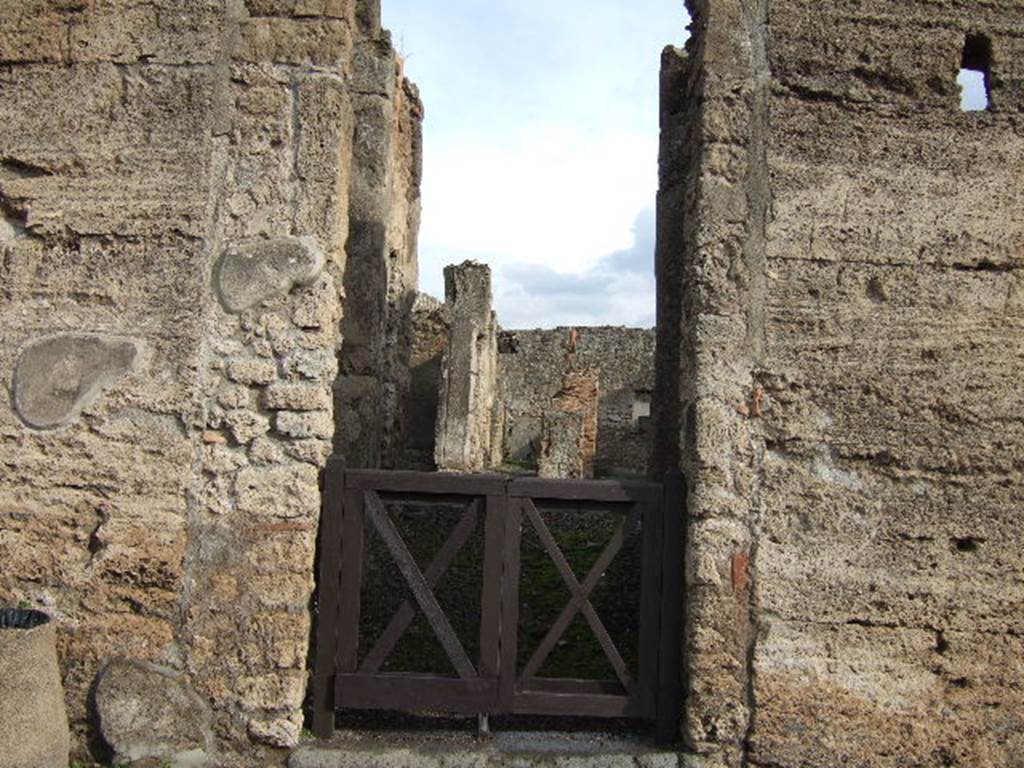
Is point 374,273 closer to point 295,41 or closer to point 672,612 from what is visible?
point 295,41

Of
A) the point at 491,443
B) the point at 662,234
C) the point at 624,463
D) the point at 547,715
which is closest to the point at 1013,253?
the point at 662,234

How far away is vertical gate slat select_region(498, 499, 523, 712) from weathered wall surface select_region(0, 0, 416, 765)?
30.0 inches

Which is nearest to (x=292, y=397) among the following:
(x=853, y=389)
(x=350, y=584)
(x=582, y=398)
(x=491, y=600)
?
(x=350, y=584)

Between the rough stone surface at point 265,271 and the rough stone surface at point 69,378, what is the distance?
1.44 ft

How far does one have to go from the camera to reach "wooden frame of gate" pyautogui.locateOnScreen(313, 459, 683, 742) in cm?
372

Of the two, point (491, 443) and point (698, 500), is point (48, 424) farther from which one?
point (491, 443)

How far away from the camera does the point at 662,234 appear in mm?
4508

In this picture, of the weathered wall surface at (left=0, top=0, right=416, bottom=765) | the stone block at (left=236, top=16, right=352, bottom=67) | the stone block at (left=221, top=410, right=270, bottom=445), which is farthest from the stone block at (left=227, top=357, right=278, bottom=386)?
the stone block at (left=236, top=16, right=352, bottom=67)

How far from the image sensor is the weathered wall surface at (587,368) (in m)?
22.1

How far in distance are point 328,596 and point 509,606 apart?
0.71m

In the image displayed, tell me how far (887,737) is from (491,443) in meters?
10.0

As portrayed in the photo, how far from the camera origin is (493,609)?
3.74 meters

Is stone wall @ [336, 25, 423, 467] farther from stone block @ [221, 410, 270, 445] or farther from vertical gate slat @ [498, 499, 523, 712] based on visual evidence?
vertical gate slat @ [498, 499, 523, 712]

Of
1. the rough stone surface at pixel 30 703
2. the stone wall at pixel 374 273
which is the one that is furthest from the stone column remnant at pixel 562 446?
the rough stone surface at pixel 30 703
